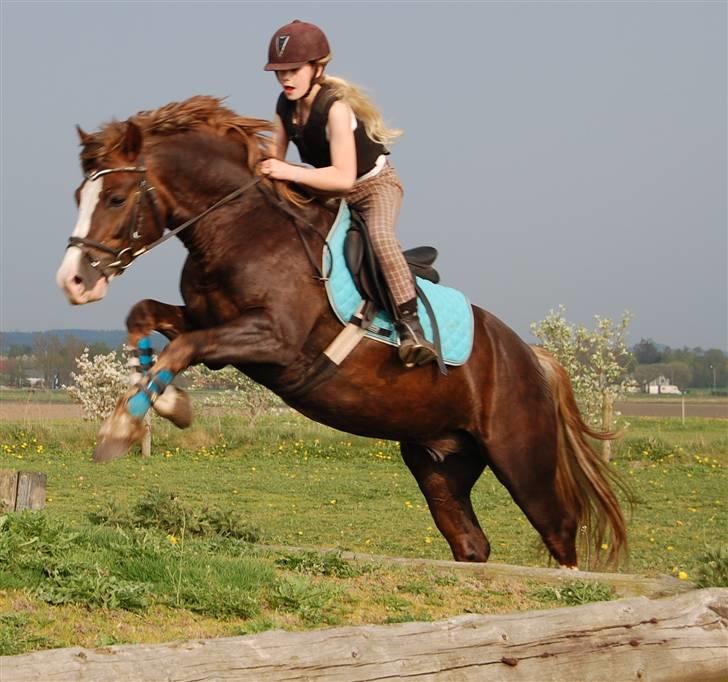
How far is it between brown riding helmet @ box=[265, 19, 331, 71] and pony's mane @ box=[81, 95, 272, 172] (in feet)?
1.49

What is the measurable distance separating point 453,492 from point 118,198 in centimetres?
297

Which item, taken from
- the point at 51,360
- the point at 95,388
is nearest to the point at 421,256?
the point at 95,388

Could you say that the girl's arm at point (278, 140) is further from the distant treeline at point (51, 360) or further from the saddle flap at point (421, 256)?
the distant treeline at point (51, 360)

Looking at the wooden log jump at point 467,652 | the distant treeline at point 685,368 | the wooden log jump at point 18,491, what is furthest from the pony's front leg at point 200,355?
Answer: the distant treeline at point 685,368

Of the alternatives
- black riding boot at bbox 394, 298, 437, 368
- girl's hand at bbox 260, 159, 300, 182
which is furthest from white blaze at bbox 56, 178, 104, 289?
black riding boot at bbox 394, 298, 437, 368

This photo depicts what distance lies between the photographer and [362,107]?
5.54m

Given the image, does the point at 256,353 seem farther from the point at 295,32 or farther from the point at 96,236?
the point at 295,32

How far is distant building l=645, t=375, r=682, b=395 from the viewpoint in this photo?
86.2 meters

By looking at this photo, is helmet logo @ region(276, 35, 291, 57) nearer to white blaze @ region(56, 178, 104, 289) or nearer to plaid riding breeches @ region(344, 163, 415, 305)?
plaid riding breeches @ region(344, 163, 415, 305)

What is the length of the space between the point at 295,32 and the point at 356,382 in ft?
6.01

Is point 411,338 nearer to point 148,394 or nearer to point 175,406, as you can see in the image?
point 175,406

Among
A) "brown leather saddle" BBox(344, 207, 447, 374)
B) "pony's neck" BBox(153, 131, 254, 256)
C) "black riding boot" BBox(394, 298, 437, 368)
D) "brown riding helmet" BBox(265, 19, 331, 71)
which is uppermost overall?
"brown riding helmet" BBox(265, 19, 331, 71)

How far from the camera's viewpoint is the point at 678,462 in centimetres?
2075

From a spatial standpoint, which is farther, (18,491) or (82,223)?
(18,491)
